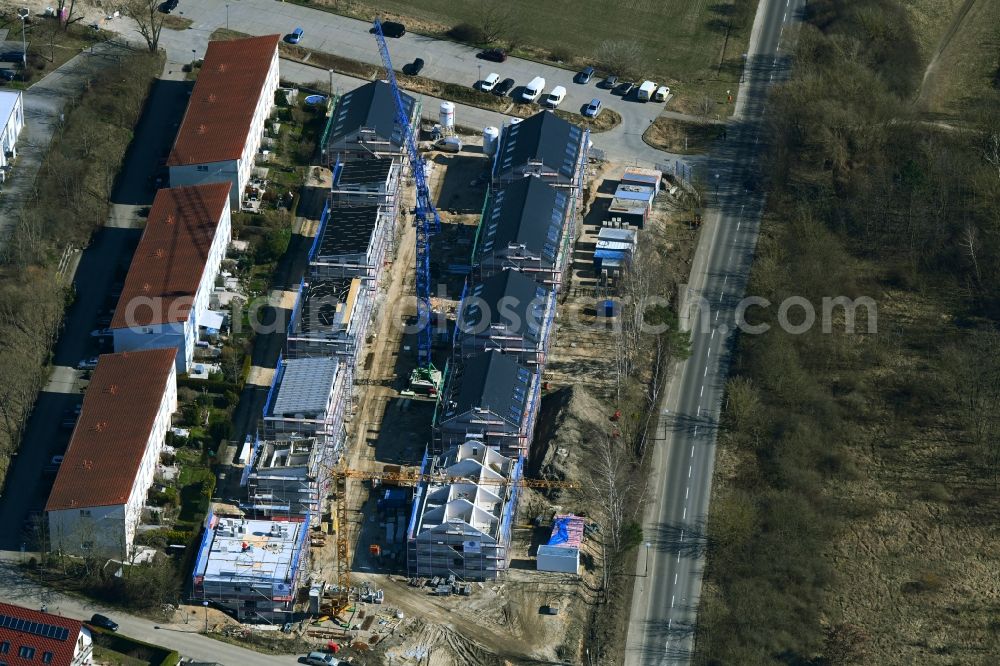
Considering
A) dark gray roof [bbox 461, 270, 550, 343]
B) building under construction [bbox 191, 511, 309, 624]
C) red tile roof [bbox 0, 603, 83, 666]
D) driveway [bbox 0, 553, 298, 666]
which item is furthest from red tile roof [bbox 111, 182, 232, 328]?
red tile roof [bbox 0, 603, 83, 666]

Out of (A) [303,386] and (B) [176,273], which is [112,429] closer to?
(A) [303,386]

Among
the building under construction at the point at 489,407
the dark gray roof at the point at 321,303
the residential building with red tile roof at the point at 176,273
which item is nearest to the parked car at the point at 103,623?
the residential building with red tile roof at the point at 176,273

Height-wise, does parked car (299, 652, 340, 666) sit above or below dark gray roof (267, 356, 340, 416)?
below

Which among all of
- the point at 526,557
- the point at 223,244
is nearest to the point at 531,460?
the point at 526,557

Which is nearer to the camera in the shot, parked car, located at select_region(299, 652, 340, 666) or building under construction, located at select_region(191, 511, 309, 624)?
parked car, located at select_region(299, 652, 340, 666)

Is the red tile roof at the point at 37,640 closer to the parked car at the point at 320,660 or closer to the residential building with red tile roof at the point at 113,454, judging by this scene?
the residential building with red tile roof at the point at 113,454

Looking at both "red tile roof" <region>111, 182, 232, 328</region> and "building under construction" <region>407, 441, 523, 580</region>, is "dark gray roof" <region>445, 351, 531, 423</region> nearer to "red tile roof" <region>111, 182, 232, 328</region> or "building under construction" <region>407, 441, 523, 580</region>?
"building under construction" <region>407, 441, 523, 580</region>
